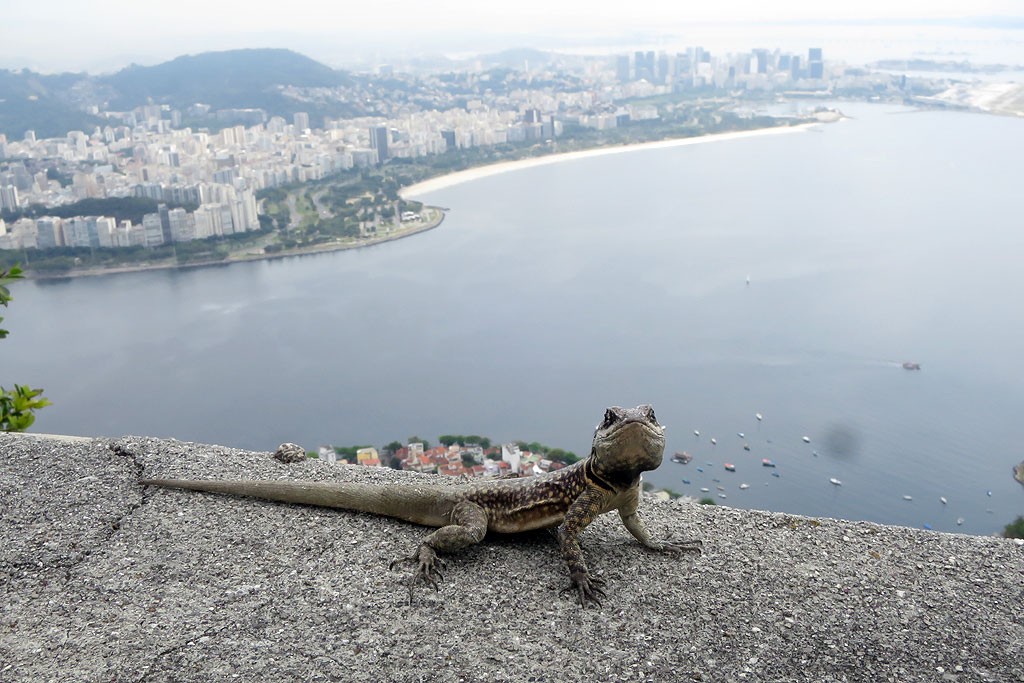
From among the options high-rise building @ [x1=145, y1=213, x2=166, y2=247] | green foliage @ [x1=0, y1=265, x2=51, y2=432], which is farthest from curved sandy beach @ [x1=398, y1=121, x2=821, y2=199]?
green foliage @ [x1=0, y1=265, x2=51, y2=432]

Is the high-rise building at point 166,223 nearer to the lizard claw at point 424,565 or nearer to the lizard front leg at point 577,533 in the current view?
the lizard claw at point 424,565

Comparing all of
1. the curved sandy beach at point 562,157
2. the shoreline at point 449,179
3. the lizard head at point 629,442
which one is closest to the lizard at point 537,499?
the lizard head at point 629,442

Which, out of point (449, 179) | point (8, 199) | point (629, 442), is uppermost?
point (629, 442)

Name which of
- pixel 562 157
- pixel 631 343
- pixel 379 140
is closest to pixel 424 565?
pixel 631 343

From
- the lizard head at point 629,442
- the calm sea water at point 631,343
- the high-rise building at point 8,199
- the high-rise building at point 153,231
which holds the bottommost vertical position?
the calm sea water at point 631,343

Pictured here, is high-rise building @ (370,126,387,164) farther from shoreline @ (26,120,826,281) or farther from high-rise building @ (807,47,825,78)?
high-rise building @ (807,47,825,78)

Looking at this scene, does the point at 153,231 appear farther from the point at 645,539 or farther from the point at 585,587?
the point at 585,587
